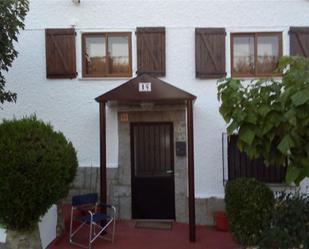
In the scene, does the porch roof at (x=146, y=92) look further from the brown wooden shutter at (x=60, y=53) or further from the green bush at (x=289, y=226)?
the green bush at (x=289, y=226)

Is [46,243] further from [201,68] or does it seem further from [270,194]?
[201,68]

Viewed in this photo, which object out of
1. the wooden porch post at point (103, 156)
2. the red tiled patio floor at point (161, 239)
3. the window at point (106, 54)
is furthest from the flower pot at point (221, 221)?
the window at point (106, 54)

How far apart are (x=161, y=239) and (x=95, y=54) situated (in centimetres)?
413

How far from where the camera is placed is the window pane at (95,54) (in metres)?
9.81

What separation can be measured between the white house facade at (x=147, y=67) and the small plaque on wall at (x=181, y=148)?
0.02 m

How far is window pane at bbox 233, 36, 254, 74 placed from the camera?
9.70m

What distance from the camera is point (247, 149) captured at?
4.55 meters

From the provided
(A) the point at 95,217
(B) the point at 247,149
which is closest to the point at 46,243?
(A) the point at 95,217

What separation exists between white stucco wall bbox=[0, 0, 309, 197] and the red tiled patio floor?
39.5 inches

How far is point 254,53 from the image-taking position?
9.69 m

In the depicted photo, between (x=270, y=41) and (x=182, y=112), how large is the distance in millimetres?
2400

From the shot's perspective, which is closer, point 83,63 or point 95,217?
point 95,217

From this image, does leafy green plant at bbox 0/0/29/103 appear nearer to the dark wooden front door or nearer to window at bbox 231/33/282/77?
the dark wooden front door

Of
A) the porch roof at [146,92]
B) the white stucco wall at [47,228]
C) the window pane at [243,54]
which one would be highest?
the window pane at [243,54]
